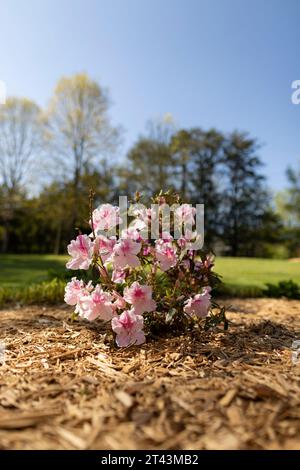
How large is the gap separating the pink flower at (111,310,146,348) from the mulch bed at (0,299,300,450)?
8 centimetres

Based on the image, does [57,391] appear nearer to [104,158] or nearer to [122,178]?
[104,158]

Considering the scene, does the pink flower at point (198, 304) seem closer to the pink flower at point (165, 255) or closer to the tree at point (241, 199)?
the pink flower at point (165, 255)

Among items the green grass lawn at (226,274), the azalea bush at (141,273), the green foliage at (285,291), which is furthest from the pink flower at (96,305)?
the green grass lawn at (226,274)

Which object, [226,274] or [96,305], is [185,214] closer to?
[96,305]

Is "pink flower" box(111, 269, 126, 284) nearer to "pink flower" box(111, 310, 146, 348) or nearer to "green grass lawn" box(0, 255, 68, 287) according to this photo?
"pink flower" box(111, 310, 146, 348)

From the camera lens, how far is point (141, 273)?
229 cm

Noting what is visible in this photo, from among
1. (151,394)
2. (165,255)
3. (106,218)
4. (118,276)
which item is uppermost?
(106,218)

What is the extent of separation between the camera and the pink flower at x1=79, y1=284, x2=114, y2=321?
6.59 ft

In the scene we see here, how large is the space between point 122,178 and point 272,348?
23187 millimetres

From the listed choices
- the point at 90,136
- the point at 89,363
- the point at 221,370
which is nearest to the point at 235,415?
the point at 221,370

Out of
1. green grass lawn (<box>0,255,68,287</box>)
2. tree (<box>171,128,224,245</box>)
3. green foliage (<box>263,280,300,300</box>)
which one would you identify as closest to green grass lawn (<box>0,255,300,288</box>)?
green grass lawn (<box>0,255,68,287</box>)

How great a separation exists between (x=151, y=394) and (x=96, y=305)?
714mm

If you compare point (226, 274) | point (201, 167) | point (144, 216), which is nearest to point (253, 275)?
point (226, 274)

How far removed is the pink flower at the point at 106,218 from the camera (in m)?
2.16
